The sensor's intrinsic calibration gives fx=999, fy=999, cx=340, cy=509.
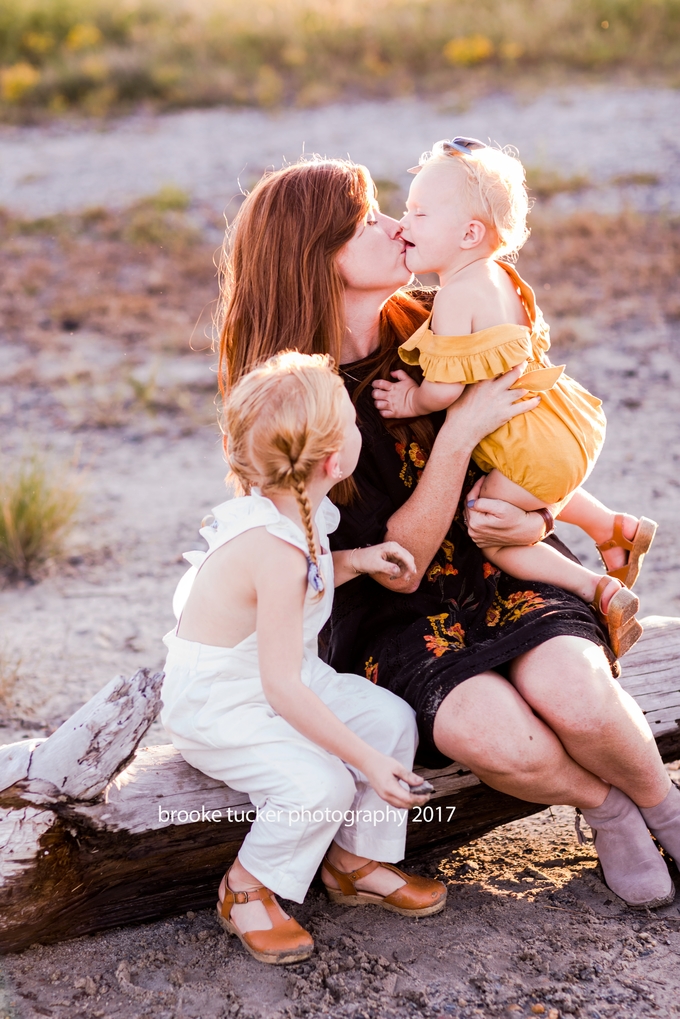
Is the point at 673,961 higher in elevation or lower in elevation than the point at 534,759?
lower

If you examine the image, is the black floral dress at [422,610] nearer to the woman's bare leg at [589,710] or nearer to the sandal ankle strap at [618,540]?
the woman's bare leg at [589,710]

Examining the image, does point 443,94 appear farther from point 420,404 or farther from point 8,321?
point 420,404

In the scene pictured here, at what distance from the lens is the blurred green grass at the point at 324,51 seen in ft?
40.4

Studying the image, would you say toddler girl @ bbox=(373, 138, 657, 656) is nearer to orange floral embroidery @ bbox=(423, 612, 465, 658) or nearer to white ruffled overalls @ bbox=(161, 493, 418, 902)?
orange floral embroidery @ bbox=(423, 612, 465, 658)

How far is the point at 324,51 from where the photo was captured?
1344 centimetres

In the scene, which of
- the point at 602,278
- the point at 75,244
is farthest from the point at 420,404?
the point at 75,244

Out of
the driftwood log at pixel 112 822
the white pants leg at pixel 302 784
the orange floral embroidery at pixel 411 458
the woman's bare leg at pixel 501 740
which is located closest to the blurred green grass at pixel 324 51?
the orange floral embroidery at pixel 411 458

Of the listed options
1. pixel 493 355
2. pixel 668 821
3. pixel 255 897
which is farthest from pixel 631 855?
pixel 493 355

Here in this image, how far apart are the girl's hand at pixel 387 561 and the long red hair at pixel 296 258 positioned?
188 millimetres

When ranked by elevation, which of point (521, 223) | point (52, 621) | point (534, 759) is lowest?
point (52, 621)

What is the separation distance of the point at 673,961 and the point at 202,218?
26.4 ft

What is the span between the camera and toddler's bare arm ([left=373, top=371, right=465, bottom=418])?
2.28m

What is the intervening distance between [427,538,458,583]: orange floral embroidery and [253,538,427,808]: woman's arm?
1.67 ft

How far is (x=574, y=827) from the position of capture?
264 centimetres
